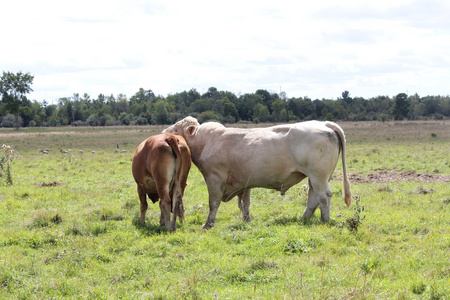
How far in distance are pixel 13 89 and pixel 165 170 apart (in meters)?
77.3

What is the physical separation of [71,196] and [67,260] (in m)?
6.39

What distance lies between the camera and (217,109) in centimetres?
9531

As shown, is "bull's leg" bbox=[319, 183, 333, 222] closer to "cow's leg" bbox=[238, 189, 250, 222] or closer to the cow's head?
"cow's leg" bbox=[238, 189, 250, 222]

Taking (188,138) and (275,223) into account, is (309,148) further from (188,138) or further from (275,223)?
(188,138)

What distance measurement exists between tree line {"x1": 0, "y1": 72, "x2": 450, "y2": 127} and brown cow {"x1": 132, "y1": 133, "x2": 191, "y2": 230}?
2876 inches

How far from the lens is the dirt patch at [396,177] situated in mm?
15822

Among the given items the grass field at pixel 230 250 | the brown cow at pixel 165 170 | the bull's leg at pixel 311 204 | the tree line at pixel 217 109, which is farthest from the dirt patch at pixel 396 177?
the tree line at pixel 217 109

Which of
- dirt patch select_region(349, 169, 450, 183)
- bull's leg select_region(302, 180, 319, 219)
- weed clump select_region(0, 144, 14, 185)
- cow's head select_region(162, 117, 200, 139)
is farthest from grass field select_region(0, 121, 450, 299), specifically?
weed clump select_region(0, 144, 14, 185)

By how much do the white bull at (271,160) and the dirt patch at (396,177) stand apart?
6887 mm

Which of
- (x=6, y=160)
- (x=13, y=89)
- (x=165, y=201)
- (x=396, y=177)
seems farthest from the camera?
(x=13, y=89)

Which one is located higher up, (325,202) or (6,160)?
(6,160)

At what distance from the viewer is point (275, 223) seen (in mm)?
9328

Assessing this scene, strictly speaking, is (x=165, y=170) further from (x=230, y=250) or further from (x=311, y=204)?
(x=311, y=204)

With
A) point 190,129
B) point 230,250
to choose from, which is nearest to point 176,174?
point 190,129
